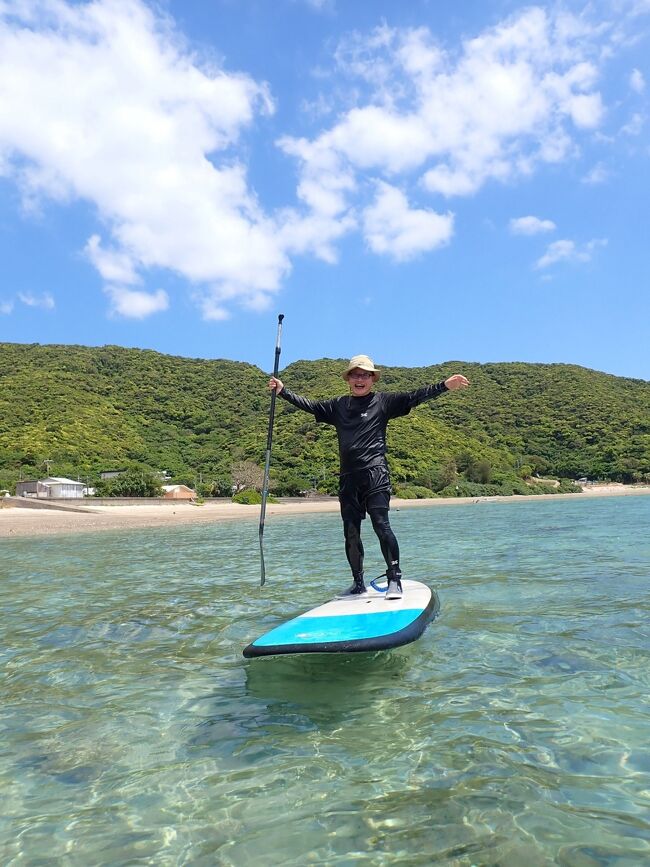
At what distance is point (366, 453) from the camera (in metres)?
5.98

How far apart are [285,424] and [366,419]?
87.6 metres

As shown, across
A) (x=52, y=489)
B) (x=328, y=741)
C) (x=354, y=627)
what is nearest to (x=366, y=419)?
(x=354, y=627)

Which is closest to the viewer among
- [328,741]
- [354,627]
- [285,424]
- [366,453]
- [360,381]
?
[328,741]

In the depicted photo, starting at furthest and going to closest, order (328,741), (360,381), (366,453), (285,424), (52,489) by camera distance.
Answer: (285,424) < (52,489) < (360,381) < (366,453) < (328,741)

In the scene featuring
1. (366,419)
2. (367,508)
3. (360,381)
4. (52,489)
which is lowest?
(52,489)

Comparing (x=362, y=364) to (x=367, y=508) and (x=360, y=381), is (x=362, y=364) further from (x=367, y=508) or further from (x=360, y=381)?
(x=367, y=508)

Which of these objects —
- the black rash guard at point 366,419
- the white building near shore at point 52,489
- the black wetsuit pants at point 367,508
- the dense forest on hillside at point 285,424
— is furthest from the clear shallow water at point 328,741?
the dense forest on hillside at point 285,424

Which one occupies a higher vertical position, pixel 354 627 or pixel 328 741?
pixel 354 627

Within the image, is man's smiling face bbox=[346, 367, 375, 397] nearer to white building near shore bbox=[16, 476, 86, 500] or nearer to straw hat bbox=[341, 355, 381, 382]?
straw hat bbox=[341, 355, 381, 382]

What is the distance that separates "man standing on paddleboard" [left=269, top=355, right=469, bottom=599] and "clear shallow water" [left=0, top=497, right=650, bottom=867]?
98cm

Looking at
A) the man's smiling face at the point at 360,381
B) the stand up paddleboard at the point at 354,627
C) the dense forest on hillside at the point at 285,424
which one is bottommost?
the stand up paddleboard at the point at 354,627

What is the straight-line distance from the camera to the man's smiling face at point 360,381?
6.13m

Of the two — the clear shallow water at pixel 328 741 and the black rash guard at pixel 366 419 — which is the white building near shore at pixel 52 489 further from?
the black rash guard at pixel 366 419

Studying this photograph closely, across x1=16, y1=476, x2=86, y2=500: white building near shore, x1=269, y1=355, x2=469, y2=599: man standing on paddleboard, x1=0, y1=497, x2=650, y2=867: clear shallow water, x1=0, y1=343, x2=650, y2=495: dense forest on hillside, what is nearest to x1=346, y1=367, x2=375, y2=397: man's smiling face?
x1=269, y1=355, x2=469, y2=599: man standing on paddleboard
